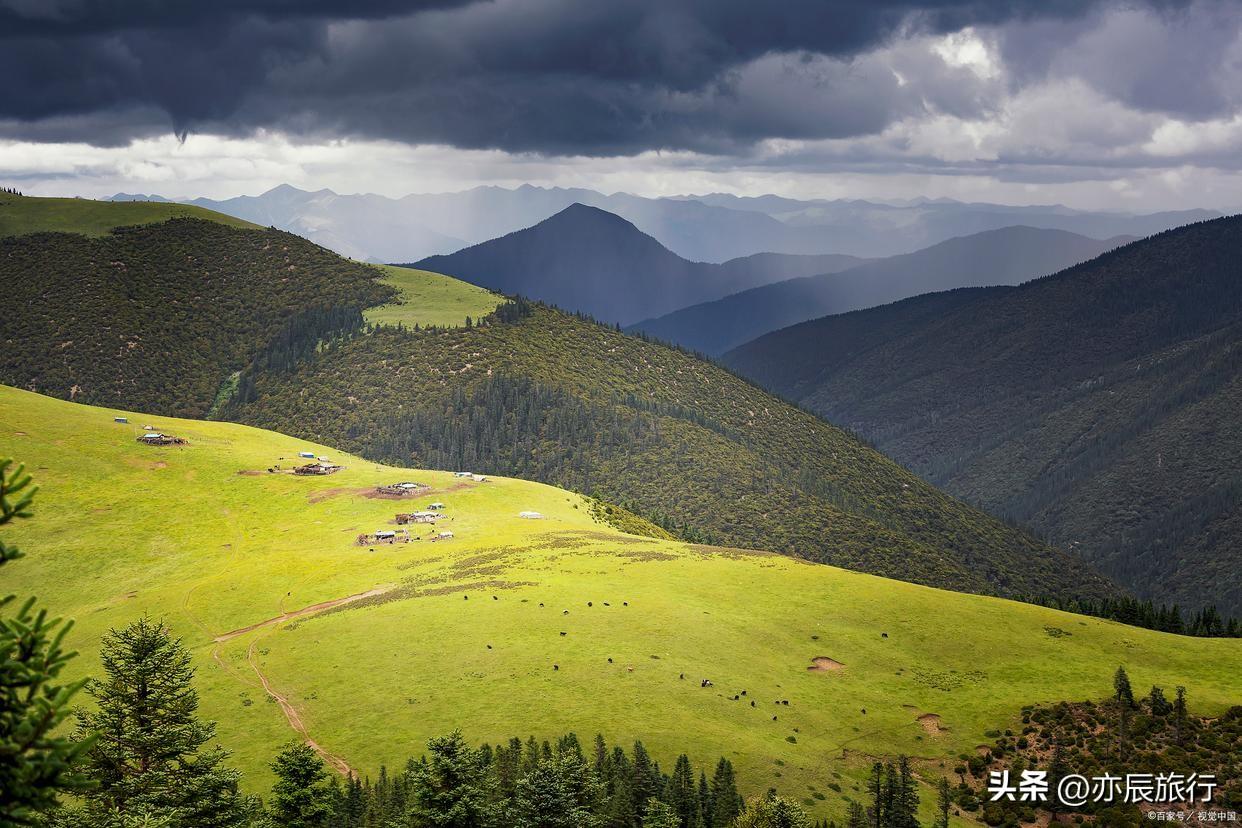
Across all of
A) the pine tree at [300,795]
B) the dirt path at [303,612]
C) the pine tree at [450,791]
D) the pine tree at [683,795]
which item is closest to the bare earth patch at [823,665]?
the pine tree at [683,795]

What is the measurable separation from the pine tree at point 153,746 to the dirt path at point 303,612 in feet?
119

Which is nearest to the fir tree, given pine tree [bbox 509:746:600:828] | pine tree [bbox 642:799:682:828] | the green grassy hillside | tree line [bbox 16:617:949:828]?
tree line [bbox 16:617:949:828]

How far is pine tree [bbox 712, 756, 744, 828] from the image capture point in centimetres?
5206

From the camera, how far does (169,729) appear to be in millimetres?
41594

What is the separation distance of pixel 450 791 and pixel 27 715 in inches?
1355

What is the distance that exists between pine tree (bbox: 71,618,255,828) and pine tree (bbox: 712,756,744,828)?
2685 centimetres

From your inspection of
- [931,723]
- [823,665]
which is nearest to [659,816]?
[931,723]

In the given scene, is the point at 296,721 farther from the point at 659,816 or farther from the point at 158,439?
the point at 158,439

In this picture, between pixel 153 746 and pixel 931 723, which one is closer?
pixel 153 746

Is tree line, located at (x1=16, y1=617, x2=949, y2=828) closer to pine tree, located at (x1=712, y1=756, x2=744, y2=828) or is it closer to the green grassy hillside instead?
pine tree, located at (x1=712, y1=756, x2=744, y2=828)

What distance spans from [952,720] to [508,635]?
37244 millimetres

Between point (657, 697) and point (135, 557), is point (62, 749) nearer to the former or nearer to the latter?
point (657, 697)

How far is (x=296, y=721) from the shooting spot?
63531 millimetres

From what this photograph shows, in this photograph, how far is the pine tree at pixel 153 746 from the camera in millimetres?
39844
